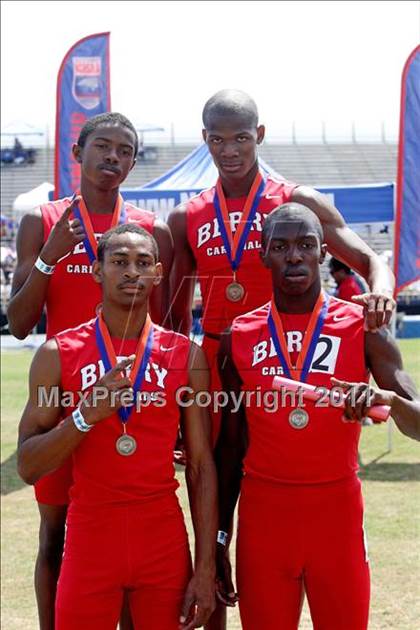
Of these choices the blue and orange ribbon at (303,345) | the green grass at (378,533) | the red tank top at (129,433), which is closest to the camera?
the red tank top at (129,433)

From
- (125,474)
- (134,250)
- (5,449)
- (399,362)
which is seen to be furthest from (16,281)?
(5,449)

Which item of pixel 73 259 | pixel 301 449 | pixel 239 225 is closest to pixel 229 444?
pixel 301 449

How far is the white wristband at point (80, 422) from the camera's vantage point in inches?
131

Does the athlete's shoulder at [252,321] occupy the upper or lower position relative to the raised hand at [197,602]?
upper

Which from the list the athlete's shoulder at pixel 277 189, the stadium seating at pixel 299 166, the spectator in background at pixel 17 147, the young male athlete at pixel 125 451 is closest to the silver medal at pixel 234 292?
the athlete's shoulder at pixel 277 189

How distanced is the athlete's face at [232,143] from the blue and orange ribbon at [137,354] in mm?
966

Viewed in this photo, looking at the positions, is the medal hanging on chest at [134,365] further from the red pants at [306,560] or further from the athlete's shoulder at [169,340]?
the red pants at [306,560]

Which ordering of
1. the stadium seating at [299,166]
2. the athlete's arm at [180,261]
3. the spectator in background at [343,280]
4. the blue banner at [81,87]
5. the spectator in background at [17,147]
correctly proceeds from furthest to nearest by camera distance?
the spectator in background at [17,147] < the stadium seating at [299,166] < the blue banner at [81,87] < the spectator in background at [343,280] < the athlete's arm at [180,261]

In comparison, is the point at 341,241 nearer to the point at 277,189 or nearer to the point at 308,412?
the point at 277,189

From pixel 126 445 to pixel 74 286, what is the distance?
3.51ft

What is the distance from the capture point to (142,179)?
132ft

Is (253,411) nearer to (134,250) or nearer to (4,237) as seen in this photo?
(134,250)

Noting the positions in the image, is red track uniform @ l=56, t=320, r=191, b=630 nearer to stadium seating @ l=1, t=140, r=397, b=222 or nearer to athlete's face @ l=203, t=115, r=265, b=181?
athlete's face @ l=203, t=115, r=265, b=181

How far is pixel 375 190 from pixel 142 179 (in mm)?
29531
